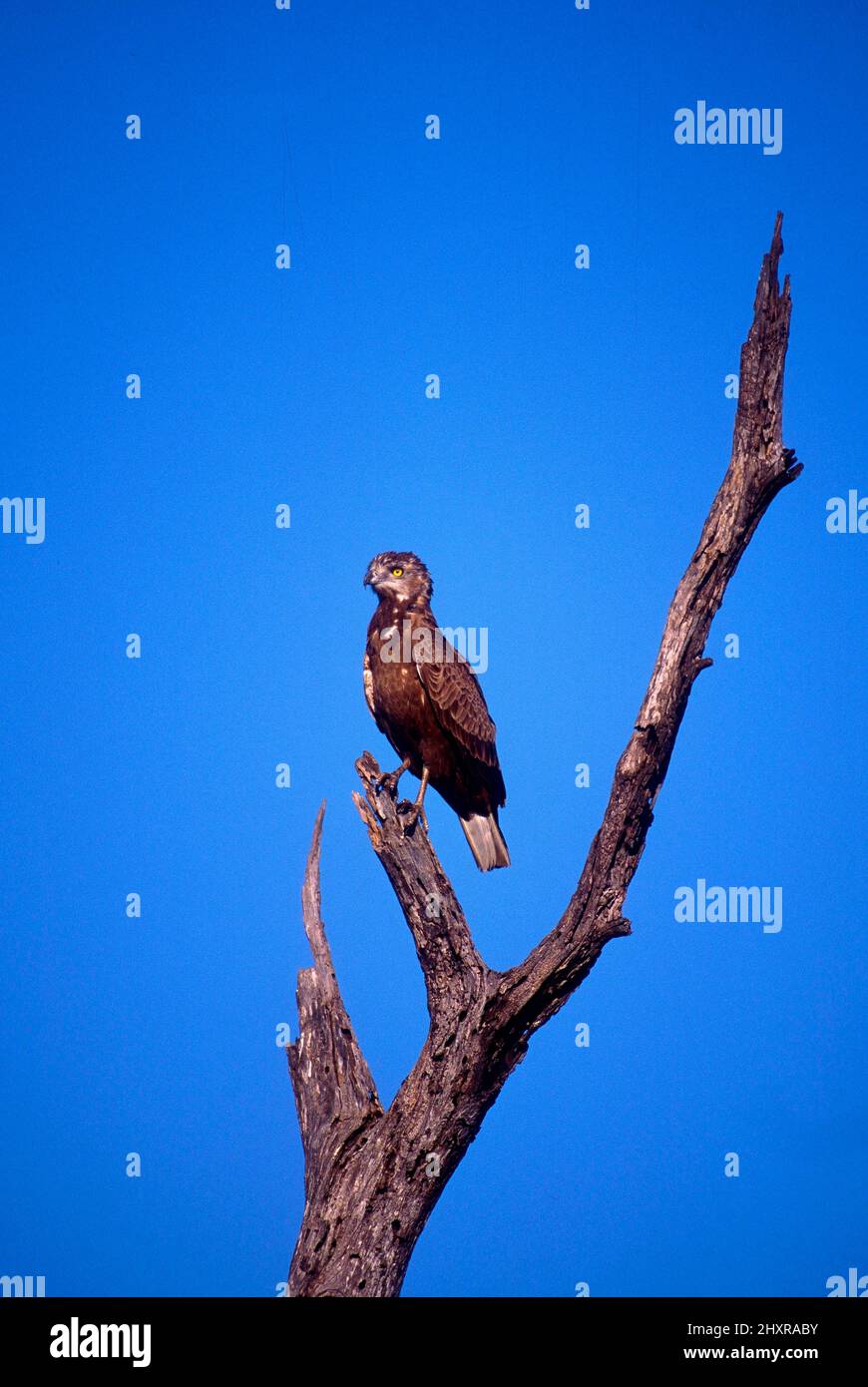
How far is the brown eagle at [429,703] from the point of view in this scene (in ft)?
20.5

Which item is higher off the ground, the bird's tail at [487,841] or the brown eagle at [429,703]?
the brown eagle at [429,703]

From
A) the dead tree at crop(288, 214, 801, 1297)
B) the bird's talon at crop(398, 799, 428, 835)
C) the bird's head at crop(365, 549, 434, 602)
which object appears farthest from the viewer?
the bird's head at crop(365, 549, 434, 602)

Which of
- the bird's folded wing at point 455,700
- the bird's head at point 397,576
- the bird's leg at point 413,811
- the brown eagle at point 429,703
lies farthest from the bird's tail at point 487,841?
the bird's head at point 397,576

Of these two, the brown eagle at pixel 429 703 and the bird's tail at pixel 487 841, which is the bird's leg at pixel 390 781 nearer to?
the brown eagle at pixel 429 703

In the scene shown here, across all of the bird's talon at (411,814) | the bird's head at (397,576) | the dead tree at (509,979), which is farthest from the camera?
the bird's head at (397,576)

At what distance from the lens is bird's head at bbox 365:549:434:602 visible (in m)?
6.42

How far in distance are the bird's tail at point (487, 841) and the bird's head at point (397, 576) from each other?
124cm

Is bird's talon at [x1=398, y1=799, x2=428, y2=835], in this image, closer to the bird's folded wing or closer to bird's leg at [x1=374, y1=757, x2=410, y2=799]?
bird's leg at [x1=374, y1=757, x2=410, y2=799]

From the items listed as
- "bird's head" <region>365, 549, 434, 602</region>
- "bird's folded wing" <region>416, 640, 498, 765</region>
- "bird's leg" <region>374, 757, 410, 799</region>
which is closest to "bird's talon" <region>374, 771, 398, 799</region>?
"bird's leg" <region>374, 757, 410, 799</region>

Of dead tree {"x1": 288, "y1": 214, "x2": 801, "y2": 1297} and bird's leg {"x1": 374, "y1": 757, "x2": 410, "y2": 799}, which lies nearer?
dead tree {"x1": 288, "y1": 214, "x2": 801, "y2": 1297}

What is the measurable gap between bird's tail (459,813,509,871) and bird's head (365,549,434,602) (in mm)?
1236

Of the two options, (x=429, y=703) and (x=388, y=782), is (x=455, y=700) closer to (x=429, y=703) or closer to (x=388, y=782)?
(x=429, y=703)

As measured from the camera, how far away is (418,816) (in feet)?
18.0
